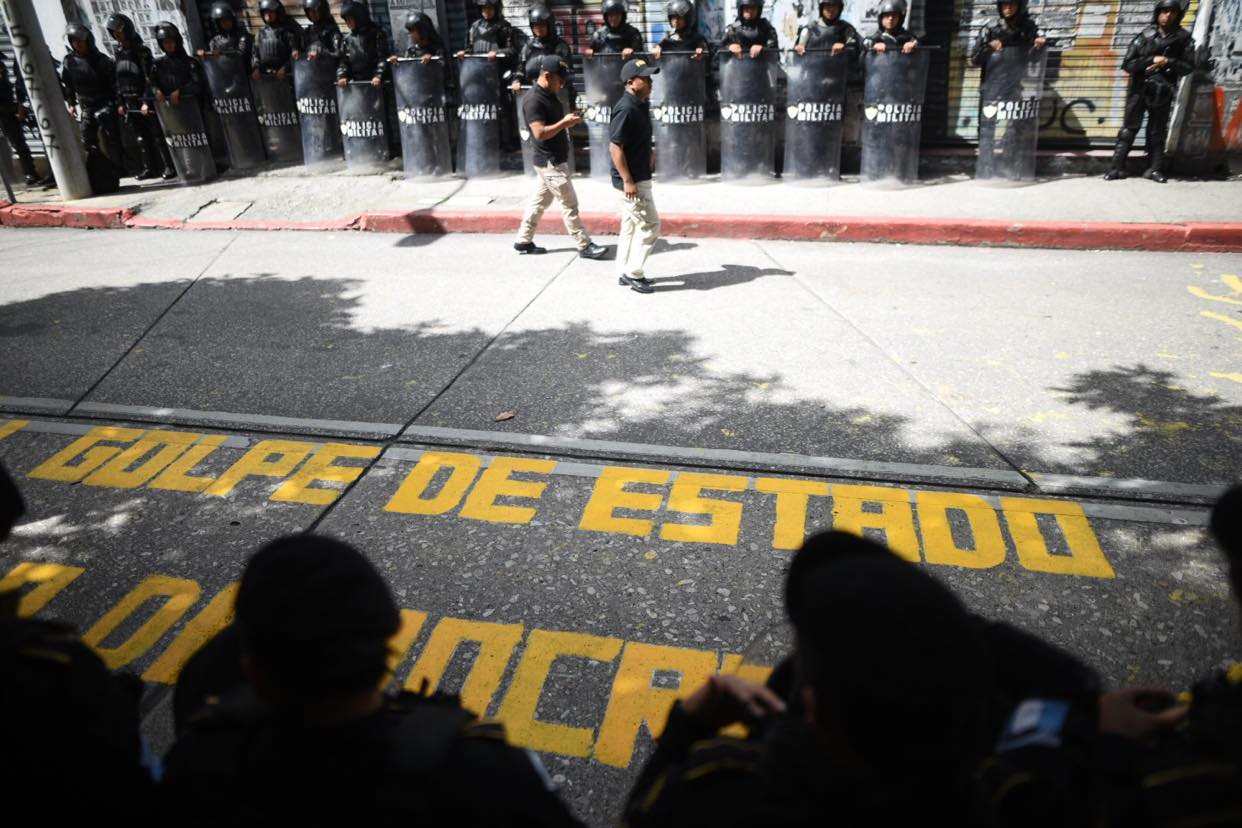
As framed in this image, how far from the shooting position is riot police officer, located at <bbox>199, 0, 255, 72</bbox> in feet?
36.5

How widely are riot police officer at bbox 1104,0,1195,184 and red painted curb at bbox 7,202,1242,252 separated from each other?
6.63 ft

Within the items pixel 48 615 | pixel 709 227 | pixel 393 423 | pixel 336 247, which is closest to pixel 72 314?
pixel 336 247

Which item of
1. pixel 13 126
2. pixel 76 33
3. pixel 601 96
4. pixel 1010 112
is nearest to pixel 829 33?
pixel 1010 112

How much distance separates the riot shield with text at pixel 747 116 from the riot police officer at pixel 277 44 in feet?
18.7

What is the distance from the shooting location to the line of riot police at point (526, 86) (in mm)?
9250

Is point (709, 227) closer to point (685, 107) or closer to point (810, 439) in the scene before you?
point (685, 107)

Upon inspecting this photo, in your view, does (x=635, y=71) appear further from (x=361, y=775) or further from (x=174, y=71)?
(x=174, y=71)

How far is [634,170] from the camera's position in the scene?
22.2ft

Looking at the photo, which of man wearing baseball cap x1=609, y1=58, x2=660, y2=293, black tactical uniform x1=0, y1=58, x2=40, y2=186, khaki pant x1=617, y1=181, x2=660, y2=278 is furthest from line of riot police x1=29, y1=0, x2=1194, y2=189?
khaki pant x1=617, y1=181, x2=660, y2=278

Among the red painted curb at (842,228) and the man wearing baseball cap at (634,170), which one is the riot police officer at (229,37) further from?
the man wearing baseball cap at (634,170)

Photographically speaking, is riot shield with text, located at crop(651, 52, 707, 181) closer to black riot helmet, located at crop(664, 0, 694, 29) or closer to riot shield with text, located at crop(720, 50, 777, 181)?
riot shield with text, located at crop(720, 50, 777, 181)

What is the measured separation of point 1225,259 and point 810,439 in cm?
543

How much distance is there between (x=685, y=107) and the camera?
390 inches

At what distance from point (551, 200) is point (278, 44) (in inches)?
229
